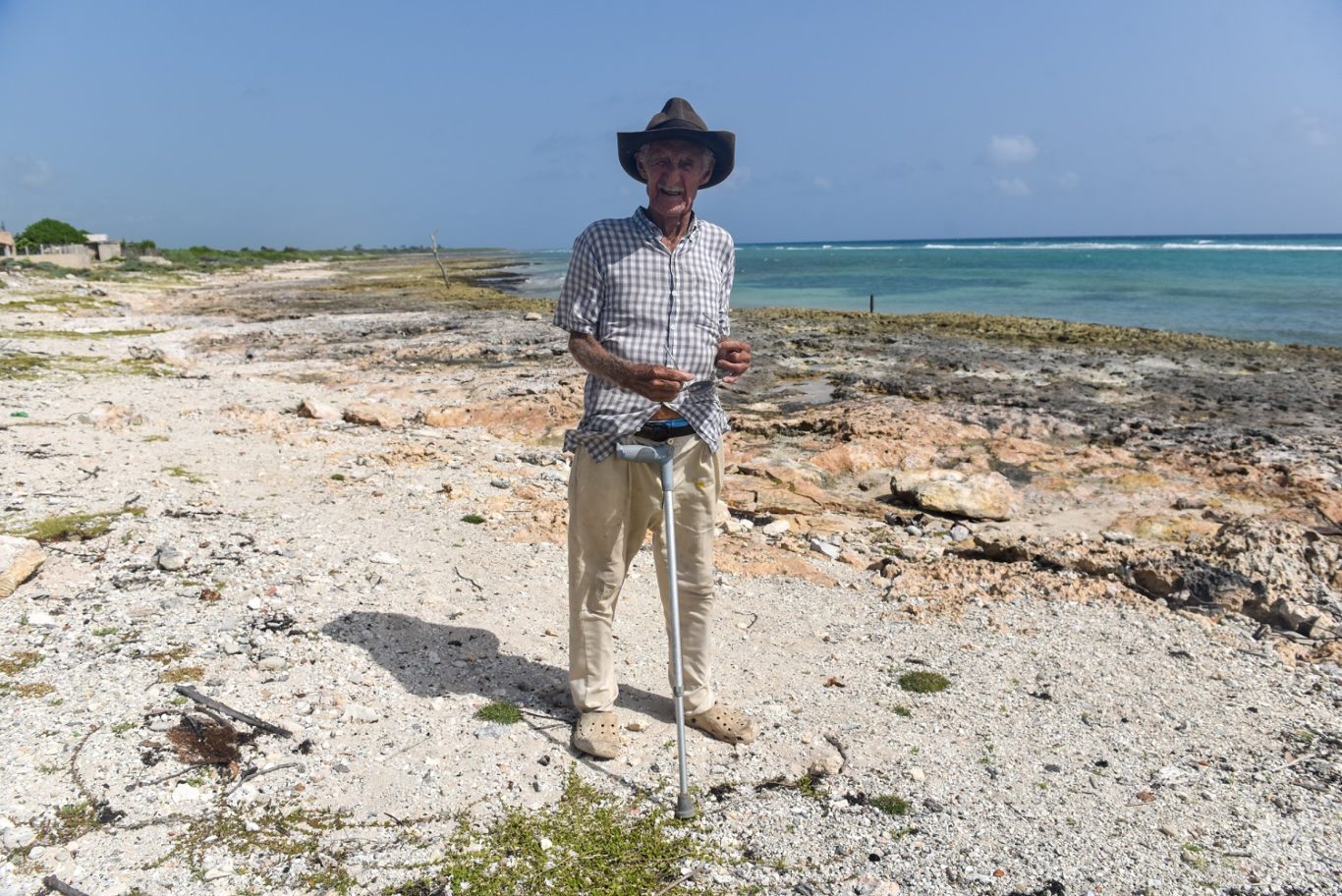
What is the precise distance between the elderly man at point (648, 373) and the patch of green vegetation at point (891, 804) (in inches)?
24.1

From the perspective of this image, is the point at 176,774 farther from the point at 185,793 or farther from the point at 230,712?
the point at 230,712

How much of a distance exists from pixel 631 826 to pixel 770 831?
519 mm

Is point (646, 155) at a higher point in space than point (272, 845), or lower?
higher

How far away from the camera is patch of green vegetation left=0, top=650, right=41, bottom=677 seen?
403cm

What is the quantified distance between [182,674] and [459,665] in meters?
1.26

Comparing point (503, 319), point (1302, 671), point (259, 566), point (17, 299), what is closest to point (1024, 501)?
point (1302, 671)

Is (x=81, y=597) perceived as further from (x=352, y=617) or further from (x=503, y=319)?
(x=503, y=319)

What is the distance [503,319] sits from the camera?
971 inches

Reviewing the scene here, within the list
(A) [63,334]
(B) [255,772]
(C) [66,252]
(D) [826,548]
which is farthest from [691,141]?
(C) [66,252]

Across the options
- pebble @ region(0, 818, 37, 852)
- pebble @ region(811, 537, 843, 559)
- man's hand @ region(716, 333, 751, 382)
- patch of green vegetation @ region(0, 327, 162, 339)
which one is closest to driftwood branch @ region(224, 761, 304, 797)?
pebble @ region(0, 818, 37, 852)

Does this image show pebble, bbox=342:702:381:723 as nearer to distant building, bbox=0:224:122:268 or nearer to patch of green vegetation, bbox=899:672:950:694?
patch of green vegetation, bbox=899:672:950:694

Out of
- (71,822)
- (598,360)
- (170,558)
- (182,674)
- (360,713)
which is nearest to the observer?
(71,822)

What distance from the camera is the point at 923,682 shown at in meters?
4.46

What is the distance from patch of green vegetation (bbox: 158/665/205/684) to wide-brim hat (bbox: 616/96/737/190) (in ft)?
10.0
